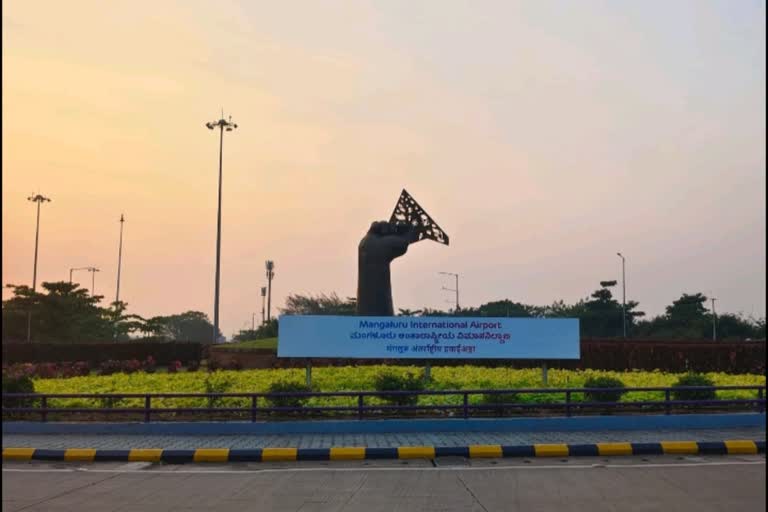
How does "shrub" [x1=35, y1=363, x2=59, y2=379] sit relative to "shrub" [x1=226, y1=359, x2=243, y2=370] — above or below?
below

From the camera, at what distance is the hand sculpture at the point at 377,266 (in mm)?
24297

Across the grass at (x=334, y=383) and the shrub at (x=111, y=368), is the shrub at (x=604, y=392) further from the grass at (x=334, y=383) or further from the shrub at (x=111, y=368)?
the shrub at (x=111, y=368)

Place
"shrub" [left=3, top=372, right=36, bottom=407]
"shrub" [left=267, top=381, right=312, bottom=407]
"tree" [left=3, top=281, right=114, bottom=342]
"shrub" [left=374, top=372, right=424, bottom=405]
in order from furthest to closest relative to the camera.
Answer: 1. "tree" [left=3, top=281, right=114, bottom=342]
2. "shrub" [left=3, top=372, right=36, bottom=407]
3. "shrub" [left=374, top=372, right=424, bottom=405]
4. "shrub" [left=267, top=381, right=312, bottom=407]

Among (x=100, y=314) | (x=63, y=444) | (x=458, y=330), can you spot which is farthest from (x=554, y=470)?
(x=100, y=314)

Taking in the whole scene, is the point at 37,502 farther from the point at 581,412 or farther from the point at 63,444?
the point at 581,412

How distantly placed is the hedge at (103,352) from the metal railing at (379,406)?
17749 mm

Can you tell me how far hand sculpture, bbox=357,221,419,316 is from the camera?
24.3m

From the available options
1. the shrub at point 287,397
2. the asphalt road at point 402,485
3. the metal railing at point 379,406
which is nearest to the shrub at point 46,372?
the metal railing at point 379,406

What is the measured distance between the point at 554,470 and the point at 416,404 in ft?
15.7

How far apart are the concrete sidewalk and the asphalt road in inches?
37.6

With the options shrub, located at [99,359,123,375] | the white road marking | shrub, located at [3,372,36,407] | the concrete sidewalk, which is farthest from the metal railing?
shrub, located at [99,359,123,375]

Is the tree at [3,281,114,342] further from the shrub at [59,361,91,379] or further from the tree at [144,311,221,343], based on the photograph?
the tree at [144,311,221,343]

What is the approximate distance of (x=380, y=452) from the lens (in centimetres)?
1180

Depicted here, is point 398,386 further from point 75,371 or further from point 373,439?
point 75,371
